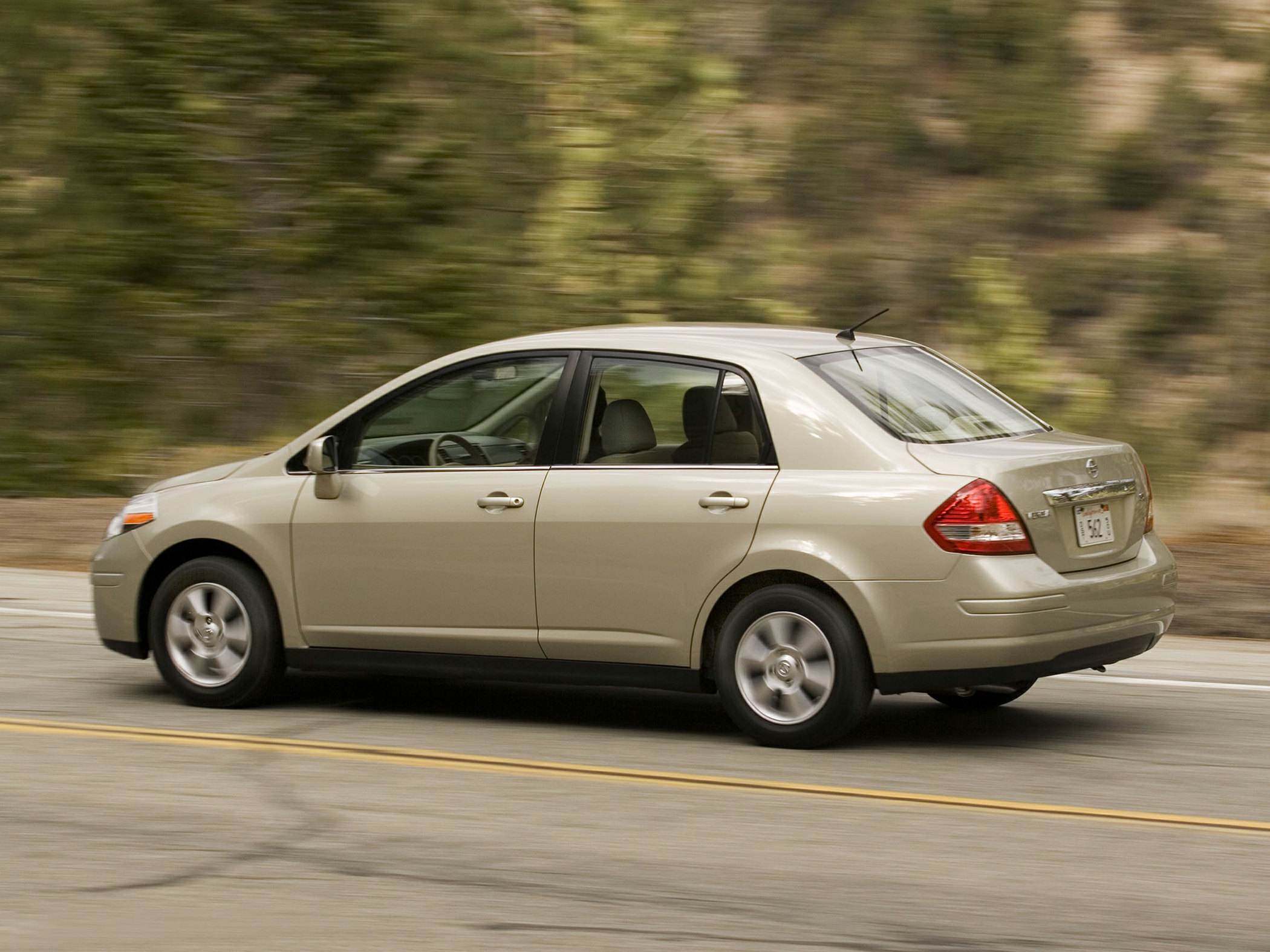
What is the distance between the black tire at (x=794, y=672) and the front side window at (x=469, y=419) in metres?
1.22

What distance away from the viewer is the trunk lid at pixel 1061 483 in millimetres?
6949

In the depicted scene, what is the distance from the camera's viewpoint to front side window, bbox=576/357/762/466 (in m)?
7.43

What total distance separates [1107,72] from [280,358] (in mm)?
19933

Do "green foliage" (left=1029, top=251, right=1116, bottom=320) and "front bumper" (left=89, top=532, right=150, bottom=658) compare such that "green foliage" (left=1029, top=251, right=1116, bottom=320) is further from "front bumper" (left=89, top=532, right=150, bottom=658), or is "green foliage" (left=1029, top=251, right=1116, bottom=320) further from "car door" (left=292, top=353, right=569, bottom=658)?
"front bumper" (left=89, top=532, right=150, bottom=658)

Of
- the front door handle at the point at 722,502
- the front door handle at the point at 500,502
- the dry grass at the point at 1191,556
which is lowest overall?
the dry grass at the point at 1191,556

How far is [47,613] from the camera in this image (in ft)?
37.1

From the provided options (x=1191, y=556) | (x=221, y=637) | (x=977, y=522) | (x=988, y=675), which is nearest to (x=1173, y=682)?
(x=988, y=675)

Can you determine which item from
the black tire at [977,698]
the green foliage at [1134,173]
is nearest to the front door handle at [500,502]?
the black tire at [977,698]

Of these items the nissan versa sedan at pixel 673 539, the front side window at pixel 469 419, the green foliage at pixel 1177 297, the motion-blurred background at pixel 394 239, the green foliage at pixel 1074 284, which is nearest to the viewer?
the nissan versa sedan at pixel 673 539

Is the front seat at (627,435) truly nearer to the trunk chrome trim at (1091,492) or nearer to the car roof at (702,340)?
the car roof at (702,340)

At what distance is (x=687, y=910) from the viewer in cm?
514

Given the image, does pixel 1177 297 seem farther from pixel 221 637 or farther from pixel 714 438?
pixel 221 637

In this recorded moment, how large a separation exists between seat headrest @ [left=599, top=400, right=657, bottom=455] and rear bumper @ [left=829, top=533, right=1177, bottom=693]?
A: 1.12 meters

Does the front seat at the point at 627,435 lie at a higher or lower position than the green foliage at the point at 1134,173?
lower
